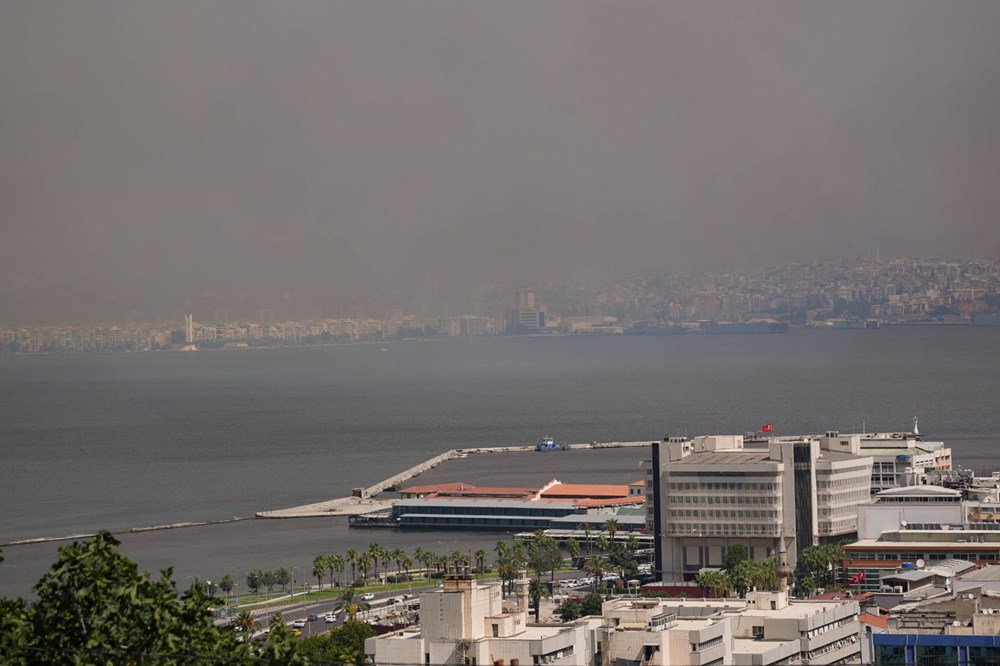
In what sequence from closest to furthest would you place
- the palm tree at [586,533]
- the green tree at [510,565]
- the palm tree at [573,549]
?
the green tree at [510,565]
the palm tree at [573,549]
the palm tree at [586,533]

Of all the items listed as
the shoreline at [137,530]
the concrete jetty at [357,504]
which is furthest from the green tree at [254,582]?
the concrete jetty at [357,504]

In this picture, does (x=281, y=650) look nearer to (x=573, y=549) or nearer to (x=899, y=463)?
(x=573, y=549)

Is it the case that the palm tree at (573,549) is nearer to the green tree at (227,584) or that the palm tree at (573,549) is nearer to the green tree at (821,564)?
the green tree at (821,564)

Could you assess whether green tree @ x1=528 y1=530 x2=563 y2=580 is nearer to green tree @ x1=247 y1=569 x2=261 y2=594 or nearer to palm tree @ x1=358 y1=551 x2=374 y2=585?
palm tree @ x1=358 y1=551 x2=374 y2=585

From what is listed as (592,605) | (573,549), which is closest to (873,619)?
(592,605)

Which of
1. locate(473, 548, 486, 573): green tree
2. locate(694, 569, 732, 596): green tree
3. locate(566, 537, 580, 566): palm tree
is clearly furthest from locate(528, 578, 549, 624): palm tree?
locate(566, 537, 580, 566): palm tree

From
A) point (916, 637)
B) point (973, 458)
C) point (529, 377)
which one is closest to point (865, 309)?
point (529, 377)

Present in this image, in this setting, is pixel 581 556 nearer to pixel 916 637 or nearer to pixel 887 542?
pixel 887 542
